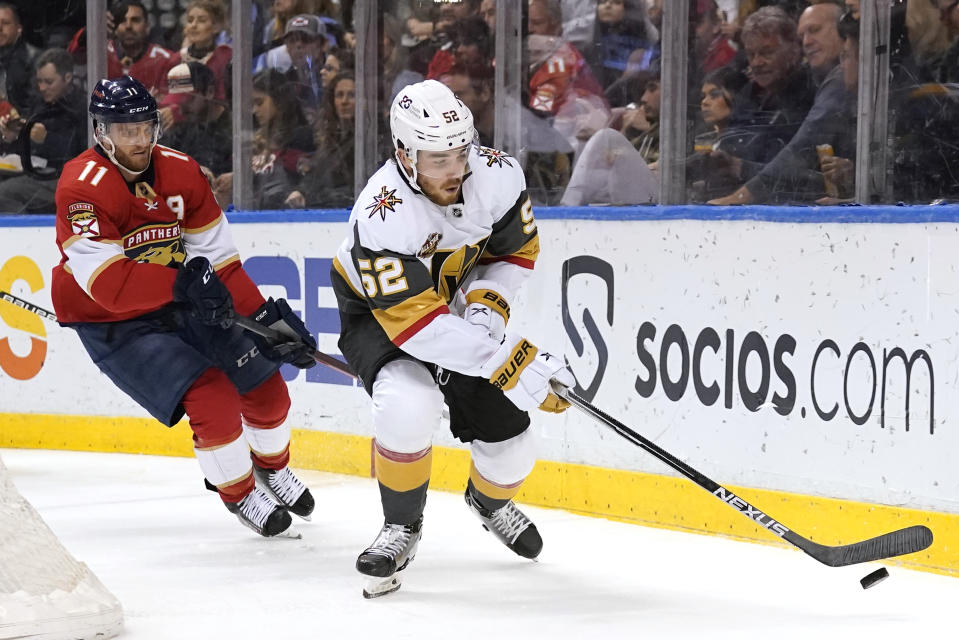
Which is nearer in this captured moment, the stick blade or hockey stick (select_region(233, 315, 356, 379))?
the stick blade

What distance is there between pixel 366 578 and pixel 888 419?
1346 mm

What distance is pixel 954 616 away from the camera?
9.05ft

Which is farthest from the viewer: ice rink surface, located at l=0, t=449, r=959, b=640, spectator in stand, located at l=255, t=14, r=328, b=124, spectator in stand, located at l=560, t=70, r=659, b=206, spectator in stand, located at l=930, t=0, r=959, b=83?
spectator in stand, located at l=255, t=14, r=328, b=124

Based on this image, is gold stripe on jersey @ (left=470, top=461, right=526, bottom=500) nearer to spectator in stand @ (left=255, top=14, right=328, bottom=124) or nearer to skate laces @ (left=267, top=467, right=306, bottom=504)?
skate laces @ (left=267, top=467, right=306, bottom=504)

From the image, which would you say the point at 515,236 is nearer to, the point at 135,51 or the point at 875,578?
the point at 875,578

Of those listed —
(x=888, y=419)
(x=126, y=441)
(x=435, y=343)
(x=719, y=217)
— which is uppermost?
(x=719, y=217)

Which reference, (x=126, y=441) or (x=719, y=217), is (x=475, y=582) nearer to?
(x=719, y=217)

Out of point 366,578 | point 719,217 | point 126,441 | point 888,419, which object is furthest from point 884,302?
point 126,441

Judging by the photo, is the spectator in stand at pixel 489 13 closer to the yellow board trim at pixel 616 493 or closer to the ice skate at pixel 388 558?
the yellow board trim at pixel 616 493

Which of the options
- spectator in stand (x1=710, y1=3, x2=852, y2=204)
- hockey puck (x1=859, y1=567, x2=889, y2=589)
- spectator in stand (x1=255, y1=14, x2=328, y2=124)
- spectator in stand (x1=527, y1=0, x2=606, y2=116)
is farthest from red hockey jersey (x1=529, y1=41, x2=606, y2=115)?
hockey puck (x1=859, y1=567, x2=889, y2=589)

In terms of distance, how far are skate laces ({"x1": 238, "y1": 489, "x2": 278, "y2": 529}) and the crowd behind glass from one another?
1538mm

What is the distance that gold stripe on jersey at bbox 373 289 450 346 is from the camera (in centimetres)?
283

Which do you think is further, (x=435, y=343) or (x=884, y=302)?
(x=884, y=302)

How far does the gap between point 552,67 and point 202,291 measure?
5.67ft
